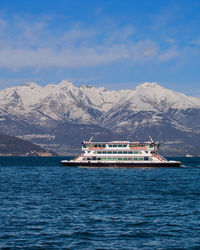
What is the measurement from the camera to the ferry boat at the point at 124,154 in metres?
185

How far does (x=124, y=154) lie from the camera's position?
614 ft

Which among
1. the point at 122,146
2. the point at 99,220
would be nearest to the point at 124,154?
the point at 122,146

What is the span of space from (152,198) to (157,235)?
108 ft

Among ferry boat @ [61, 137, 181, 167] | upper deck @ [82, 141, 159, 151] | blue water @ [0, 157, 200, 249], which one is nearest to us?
blue water @ [0, 157, 200, 249]

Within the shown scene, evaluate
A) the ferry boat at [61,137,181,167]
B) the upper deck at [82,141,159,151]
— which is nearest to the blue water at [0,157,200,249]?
the upper deck at [82,141,159,151]

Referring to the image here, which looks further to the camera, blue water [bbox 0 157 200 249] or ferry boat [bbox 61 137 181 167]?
ferry boat [bbox 61 137 181 167]

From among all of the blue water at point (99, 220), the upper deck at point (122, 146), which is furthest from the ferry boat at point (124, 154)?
the blue water at point (99, 220)

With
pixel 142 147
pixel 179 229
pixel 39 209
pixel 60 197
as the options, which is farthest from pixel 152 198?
pixel 142 147

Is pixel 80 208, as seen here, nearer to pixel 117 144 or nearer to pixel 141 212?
pixel 141 212

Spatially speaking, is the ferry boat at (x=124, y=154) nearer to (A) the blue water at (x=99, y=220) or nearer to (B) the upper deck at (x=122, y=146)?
(B) the upper deck at (x=122, y=146)

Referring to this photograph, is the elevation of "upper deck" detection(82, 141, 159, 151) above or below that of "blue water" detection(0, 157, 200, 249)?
above

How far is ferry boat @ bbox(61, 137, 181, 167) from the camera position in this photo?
185 meters

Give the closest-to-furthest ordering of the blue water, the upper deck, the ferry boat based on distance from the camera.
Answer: the blue water → the upper deck → the ferry boat

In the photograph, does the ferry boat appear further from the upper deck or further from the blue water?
the blue water
